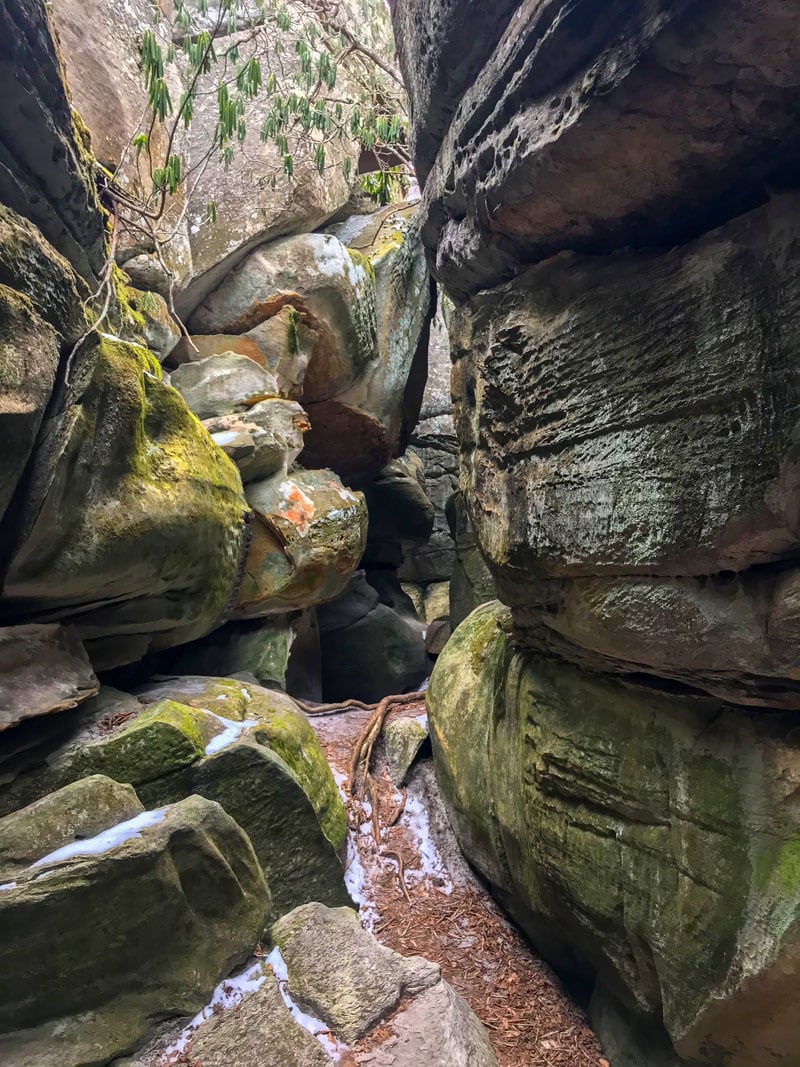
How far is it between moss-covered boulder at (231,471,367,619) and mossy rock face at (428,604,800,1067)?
4176 millimetres

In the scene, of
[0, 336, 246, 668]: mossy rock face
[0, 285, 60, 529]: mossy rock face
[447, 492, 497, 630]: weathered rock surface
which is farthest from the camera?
[447, 492, 497, 630]: weathered rock surface

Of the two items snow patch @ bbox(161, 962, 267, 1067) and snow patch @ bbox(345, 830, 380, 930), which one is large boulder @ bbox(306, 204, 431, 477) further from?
snow patch @ bbox(161, 962, 267, 1067)

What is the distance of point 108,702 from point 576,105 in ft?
15.5

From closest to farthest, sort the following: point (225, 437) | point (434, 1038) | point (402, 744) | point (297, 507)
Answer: point (434, 1038) < point (402, 744) < point (225, 437) < point (297, 507)

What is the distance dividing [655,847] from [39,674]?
378cm

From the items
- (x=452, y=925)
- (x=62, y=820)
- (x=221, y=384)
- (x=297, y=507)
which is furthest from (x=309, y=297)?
(x=452, y=925)

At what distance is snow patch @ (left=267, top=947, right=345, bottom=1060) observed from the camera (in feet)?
9.22

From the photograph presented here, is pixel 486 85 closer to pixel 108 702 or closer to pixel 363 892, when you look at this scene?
pixel 108 702

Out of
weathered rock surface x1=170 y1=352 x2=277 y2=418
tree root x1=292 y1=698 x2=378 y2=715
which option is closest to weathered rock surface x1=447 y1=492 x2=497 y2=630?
tree root x1=292 y1=698 x2=378 y2=715

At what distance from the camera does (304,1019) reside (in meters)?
2.94

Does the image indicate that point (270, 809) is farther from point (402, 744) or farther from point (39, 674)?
point (402, 744)

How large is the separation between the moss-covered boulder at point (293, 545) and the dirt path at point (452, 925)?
103 inches

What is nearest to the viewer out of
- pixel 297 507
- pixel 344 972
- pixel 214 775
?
pixel 344 972

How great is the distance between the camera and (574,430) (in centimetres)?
345
